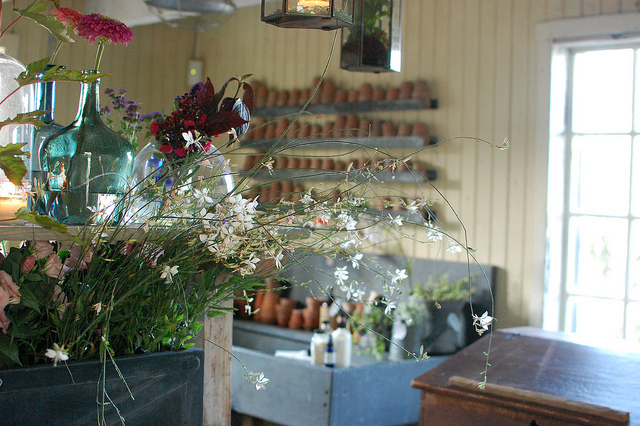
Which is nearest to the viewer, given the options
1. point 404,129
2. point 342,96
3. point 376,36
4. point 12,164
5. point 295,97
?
point 12,164

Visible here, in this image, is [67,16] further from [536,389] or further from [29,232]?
[536,389]

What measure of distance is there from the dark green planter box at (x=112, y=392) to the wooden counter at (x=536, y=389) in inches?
45.5

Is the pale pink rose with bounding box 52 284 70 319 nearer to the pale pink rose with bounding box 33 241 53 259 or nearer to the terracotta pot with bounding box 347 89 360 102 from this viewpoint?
the pale pink rose with bounding box 33 241 53 259

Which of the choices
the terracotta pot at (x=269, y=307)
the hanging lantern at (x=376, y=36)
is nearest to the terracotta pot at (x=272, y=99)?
the terracotta pot at (x=269, y=307)

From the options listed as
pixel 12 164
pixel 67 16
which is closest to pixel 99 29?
pixel 67 16

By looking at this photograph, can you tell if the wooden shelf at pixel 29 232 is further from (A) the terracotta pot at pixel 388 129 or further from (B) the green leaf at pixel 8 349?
(A) the terracotta pot at pixel 388 129

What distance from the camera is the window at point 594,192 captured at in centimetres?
364

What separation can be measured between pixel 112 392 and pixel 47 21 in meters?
0.56

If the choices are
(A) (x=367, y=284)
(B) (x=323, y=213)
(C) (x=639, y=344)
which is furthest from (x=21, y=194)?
(A) (x=367, y=284)

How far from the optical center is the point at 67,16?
3.32 feet

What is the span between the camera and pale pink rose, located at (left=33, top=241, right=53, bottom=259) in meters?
0.91

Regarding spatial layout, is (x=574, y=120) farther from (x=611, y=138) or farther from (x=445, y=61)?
(x=445, y=61)

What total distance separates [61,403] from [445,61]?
3699mm

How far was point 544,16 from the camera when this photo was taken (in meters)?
3.77
